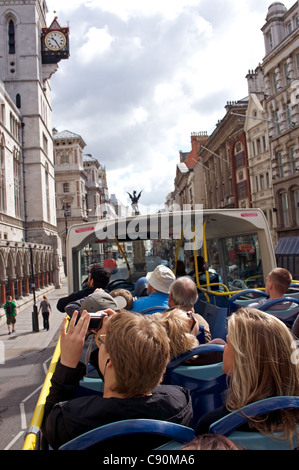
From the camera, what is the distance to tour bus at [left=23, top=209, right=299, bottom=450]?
713cm

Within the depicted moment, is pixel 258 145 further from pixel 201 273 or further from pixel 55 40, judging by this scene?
pixel 201 273

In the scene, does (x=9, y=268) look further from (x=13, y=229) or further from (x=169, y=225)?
(x=169, y=225)

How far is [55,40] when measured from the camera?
4788 centimetres

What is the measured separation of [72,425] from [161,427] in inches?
18.3

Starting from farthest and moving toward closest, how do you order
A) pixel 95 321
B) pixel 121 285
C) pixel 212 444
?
pixel 121 285 → pixel 95 321 → pixel 212 444

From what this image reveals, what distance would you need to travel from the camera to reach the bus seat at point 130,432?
1.65 metres

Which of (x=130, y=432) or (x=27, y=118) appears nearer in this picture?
(x=130, y=432)

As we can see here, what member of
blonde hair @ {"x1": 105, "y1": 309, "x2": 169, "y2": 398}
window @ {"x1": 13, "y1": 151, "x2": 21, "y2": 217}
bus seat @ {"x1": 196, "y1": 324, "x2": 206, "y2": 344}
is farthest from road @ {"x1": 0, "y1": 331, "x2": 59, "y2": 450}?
window @ {"x1": 13, "y1": 151, "x2": 21, "y2": 217}

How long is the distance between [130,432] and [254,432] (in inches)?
21.9

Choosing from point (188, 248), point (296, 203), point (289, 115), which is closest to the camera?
point (188, 248)

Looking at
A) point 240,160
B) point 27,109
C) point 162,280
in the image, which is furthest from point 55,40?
point 162,280

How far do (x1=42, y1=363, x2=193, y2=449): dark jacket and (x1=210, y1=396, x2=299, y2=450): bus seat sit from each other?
0.26 m

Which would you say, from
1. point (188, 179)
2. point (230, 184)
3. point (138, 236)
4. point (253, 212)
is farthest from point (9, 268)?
point (188, 179)

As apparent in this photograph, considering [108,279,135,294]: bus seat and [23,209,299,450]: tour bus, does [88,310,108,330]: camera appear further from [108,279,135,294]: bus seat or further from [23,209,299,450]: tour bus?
[108,279,135,294]: bus seat
